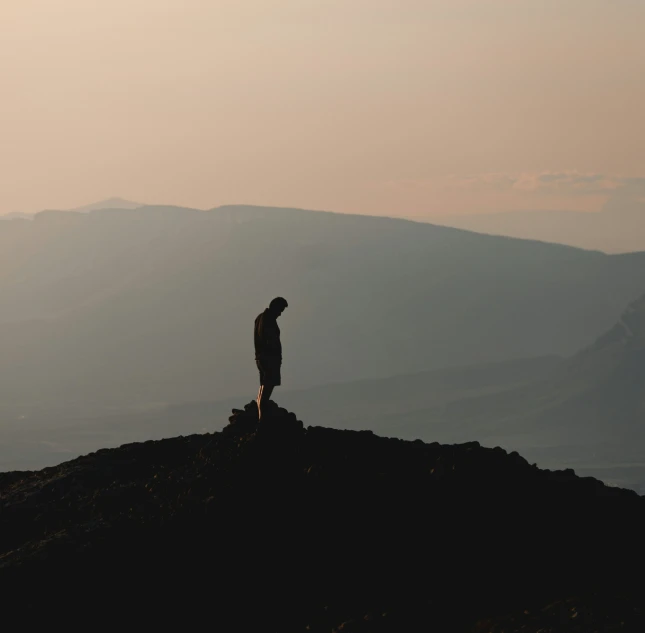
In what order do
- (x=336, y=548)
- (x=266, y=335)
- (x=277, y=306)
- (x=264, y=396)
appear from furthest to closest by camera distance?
1. (x=264, y=396)
2. (x=266, y=335)
3. (x=277, y=306)
4. (x=336, y=548)

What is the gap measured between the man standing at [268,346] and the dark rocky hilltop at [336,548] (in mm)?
1288

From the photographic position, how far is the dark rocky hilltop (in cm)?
1956

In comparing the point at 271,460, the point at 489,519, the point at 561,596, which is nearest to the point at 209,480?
the point at 271,460

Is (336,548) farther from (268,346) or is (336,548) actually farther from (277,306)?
(277,306)

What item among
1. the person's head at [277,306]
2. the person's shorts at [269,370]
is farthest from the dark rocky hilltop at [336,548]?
the person's head at [277,306]

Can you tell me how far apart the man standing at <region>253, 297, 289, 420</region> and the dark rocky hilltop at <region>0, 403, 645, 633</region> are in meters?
1.29

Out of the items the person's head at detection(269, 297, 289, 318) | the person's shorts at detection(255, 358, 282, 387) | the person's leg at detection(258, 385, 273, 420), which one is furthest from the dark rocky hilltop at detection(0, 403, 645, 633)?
the person's head at detection(269, 297, 289, 318)

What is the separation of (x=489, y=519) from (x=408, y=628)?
3584 mm

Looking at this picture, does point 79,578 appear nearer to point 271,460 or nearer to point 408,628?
point 271,460

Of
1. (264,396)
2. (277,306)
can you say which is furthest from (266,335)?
(264,396)

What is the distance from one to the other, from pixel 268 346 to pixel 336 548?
4.85 metres

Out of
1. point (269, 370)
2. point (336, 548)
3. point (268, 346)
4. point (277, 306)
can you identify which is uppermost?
point (277, 306)

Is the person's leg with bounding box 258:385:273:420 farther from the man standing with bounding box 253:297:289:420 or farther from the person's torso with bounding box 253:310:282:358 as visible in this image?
the person's torso with bounding box 253:310:282:358

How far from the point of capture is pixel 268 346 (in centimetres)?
2458
